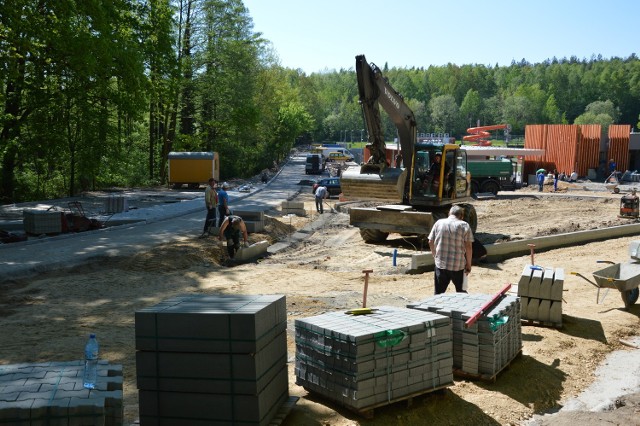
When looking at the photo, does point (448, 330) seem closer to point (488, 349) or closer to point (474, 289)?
point (488, 349)

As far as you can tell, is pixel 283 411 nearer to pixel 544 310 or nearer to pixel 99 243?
pixel 544 310

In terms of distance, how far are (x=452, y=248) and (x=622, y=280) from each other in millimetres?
3964

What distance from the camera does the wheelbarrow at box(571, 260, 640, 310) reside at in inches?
444

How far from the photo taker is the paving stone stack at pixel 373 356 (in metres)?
6.33

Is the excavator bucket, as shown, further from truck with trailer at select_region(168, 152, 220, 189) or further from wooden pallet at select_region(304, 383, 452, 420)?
truck with trailer at select_region(168, 152, 220, 189)

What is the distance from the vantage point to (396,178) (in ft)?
59.9

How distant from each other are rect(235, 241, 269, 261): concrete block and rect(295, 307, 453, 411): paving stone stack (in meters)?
10.4

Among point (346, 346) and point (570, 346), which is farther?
point (570, 346)

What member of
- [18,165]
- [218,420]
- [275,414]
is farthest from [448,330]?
[18,165]

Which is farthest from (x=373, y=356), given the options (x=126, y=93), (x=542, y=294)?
(x=126, y=93)

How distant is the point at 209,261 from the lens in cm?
1692

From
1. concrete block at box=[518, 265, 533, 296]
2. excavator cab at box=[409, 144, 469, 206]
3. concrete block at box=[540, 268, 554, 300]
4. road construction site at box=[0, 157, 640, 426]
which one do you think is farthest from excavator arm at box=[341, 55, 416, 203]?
concrete block at box=[540, 268, 554, 300]

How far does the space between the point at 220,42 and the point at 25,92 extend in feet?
60.9

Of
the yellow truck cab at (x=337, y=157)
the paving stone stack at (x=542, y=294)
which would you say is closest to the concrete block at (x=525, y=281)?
the paving stone stack at (x=542, y=294)
